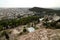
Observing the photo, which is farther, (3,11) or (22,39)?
(3,11)

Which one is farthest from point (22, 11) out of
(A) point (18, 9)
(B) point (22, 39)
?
(B) point (22, 39)

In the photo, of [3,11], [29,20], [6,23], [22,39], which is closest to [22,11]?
[3,11]

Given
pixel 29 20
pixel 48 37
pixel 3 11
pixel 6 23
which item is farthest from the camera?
pixel 3 11

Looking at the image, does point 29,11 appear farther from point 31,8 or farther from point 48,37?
point 48,37

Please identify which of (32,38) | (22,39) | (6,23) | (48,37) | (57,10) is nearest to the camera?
(48,37)

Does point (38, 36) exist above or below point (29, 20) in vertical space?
above

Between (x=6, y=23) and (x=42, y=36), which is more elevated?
(x=42, y=36)

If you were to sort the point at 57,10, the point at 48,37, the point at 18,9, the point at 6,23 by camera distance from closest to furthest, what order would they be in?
the point at 48,37
the point at 6,23
the point at 57,10
the point at 18,9

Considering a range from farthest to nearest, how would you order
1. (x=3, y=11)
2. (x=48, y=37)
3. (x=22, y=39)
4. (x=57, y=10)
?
(x=3, y=11), (x=57, y=10), (x=22, y=39), (x=48, y=37)

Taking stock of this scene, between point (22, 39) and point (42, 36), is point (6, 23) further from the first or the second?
point (42, 36)
